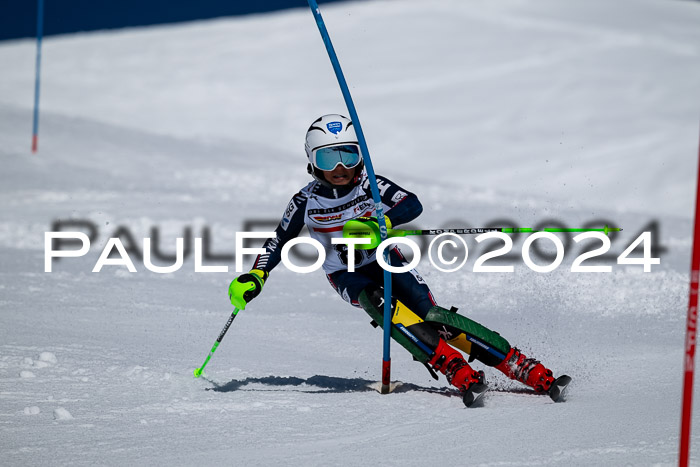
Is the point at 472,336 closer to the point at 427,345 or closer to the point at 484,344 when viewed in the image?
the point at 484,344

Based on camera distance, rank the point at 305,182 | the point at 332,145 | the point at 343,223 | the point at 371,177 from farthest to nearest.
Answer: the point at 305,182 < the point at 343,223 < the point at 332,145 < the point at 371,177

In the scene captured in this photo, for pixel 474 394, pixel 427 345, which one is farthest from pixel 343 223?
pixel 474 394

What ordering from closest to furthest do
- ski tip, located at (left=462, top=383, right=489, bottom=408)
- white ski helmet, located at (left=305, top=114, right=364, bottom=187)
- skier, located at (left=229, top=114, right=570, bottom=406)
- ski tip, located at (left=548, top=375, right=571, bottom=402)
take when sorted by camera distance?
A: ski tip, located at (left=462, top=383, right=489, bottom=408) → ski tip, located at (left=548, top=375, right=571, bottom=402) → skier, located at (left=229, top=114, right=570, bottom=406) → white ski helmet, located at (left=305, top=114, right=364, bottom=187)

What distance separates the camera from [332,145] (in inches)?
196

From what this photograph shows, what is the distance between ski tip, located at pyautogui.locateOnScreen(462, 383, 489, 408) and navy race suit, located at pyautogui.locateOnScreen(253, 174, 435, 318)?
58cm

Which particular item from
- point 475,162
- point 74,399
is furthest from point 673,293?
point 475,162

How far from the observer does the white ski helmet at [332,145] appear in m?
4.98

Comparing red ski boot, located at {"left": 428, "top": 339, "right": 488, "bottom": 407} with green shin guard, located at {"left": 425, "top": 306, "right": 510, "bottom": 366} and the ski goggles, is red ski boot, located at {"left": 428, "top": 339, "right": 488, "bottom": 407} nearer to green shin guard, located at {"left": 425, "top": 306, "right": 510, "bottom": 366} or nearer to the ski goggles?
green shin guard, located at {"left": 425, "top": 306, "right": 510, "bottom": 366}

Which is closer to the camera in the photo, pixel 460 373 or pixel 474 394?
pixel 474 394

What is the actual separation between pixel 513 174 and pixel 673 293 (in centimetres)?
1362

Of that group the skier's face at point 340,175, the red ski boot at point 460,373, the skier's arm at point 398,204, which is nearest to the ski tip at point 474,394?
the red ski boot at point 460,373

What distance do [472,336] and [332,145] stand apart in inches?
49.0

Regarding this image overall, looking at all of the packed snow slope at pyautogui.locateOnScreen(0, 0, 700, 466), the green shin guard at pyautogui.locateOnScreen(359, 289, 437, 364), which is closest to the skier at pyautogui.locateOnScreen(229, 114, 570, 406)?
the green shin guard at pyautogui.locateOnScreen(359, 289, 437, 364)

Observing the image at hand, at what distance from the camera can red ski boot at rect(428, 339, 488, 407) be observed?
451 cm
